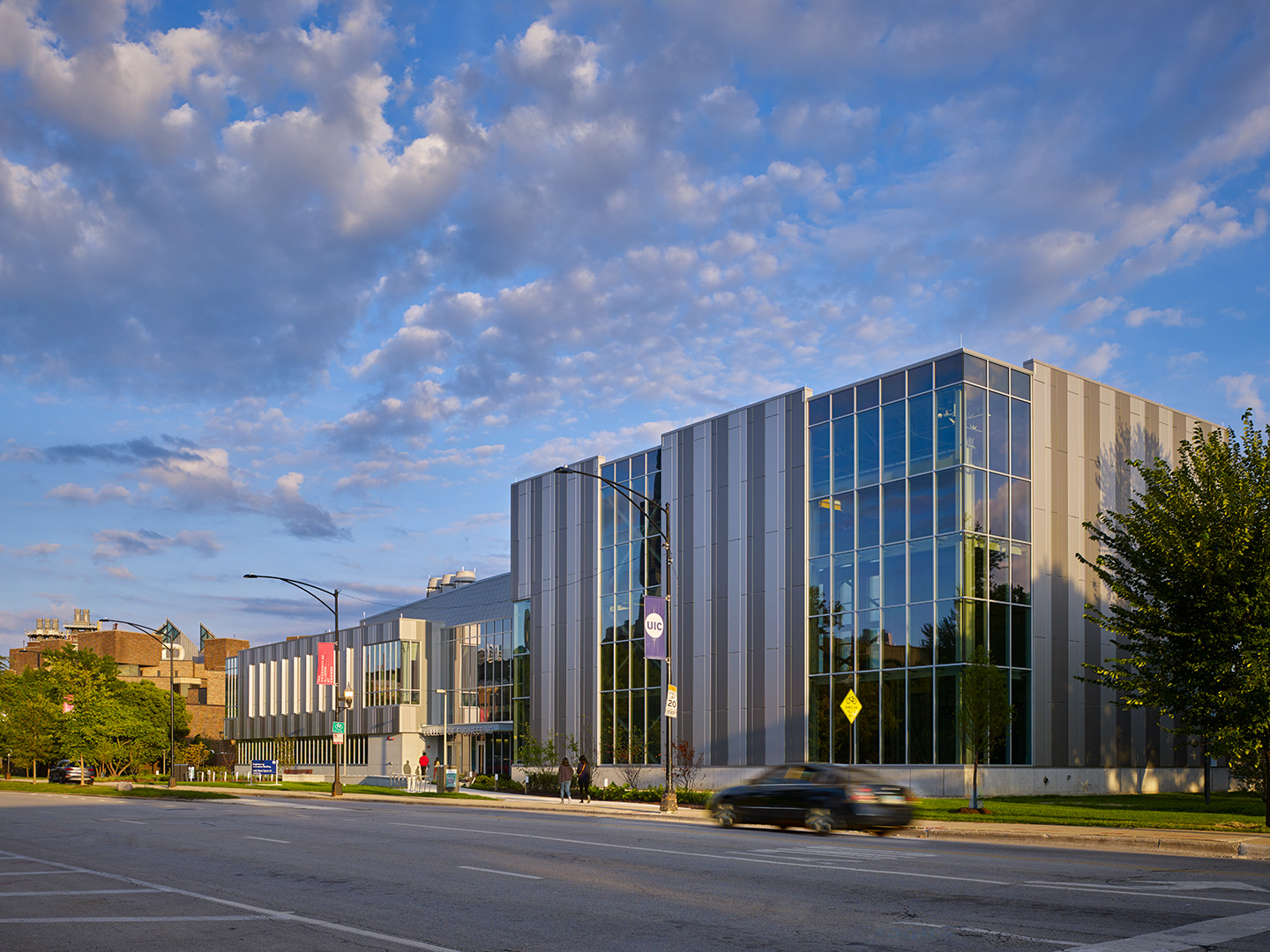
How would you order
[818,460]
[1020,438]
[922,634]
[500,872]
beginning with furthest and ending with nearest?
[818,460] → [1020,438] → [922,634] → [500,872]

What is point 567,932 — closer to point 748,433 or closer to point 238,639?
point 748,433

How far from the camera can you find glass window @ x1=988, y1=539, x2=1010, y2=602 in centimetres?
3712

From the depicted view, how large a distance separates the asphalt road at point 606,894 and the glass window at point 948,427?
712 inches

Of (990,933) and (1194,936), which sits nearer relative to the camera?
(1194,936)

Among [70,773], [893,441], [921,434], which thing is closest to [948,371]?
[921,434]

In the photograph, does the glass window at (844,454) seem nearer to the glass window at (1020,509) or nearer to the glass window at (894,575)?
→ the glass window at (894,575)

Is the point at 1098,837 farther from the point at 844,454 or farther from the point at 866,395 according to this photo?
the point at 866,395

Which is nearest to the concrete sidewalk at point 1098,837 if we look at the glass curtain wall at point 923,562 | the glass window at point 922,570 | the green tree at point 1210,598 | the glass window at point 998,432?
the green tree at point 1210,598

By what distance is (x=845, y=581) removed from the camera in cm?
4022

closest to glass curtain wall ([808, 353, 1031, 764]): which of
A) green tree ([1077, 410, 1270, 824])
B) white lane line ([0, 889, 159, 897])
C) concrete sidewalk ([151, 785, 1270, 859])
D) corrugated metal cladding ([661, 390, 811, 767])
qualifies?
corrugated metal cladding ([661, 390, 811, 767])

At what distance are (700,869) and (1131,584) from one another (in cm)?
1787

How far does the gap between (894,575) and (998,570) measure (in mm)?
3400

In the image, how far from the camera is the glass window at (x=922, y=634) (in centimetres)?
3675

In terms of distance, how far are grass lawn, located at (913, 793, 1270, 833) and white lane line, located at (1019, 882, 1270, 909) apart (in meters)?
11.4
